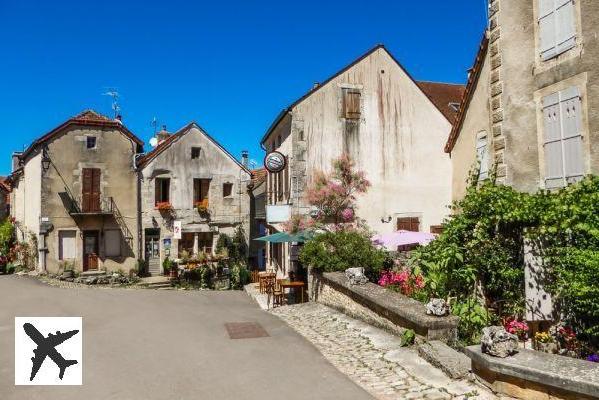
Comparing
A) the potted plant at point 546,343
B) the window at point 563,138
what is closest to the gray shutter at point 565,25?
Answer: the window at point 563,138

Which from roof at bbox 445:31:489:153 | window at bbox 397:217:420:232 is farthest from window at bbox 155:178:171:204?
roof at bbox 445:31:489:153

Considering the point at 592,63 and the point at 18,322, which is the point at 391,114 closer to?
the point at 592,63

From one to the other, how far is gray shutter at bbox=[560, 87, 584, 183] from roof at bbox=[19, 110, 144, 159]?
20.5 metres

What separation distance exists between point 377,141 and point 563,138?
35.1 feet

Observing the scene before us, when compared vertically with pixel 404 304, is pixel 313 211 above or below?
above

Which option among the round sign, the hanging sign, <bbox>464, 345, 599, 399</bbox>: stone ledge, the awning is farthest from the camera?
the hanging sign

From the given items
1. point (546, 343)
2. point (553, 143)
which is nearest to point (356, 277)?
point (546, 343)

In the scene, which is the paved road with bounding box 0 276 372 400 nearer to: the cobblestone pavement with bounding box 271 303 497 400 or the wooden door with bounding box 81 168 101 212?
the cobblestone pavement with bounding box 271 303 497 400

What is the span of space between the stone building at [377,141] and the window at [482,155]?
21.7ft

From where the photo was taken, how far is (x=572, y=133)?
7418 mm

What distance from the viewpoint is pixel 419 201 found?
18484 mm

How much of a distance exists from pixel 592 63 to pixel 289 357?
6.58 m

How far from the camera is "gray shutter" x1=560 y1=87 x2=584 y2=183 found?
7.28 m

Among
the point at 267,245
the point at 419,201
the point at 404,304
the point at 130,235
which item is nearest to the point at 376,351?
the point at 404,304
